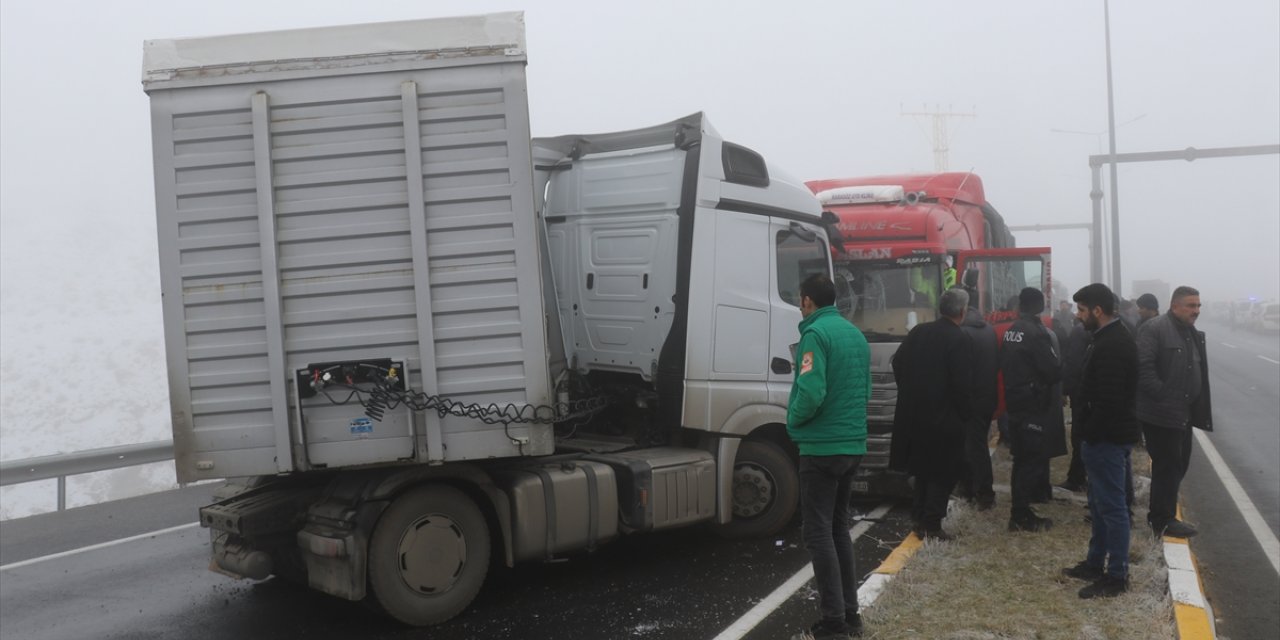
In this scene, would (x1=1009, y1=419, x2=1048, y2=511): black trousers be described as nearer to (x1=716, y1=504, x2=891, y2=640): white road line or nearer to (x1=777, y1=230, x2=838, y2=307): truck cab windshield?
(x1=716, y1=504, x2=891, y2=640): white road line

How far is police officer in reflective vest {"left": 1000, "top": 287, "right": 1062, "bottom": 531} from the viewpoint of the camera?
277 inches

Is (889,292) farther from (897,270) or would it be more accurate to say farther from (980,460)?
(980,460)

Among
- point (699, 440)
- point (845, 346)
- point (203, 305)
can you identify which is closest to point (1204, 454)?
point (699, 440)

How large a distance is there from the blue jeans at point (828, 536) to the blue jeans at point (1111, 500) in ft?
5.65

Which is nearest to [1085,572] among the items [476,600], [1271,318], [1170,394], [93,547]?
[1170,394]

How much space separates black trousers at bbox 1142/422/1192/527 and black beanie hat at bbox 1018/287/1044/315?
111cm

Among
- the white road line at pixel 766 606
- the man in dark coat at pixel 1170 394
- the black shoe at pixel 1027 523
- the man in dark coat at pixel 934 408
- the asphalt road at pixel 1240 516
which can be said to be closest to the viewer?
the white road line at pixel 766 606

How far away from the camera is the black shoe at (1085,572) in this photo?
19.0ft

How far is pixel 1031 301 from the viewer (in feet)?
23.9

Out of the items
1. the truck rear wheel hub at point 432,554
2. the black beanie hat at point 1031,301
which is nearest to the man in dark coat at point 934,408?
the black beanie hat at point 1031,301

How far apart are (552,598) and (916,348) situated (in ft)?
9.92

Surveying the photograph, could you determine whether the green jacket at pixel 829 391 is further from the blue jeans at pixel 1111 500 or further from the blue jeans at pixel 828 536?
the blue jeans at pixel 1111 500

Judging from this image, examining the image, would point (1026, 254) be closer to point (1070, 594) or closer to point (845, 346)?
point (1070, 594)

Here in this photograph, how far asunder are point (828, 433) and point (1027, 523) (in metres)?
3.05
